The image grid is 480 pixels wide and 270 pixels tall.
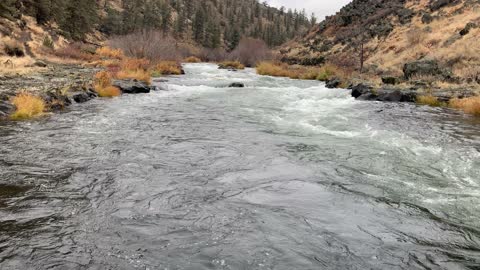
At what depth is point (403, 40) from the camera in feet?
129

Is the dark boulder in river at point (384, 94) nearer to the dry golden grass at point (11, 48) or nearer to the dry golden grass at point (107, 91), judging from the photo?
the dry golden grass at point (107, 91)

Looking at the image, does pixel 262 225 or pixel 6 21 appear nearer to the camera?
pixel 262 225

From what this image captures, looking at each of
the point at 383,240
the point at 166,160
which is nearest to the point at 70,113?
the point at 166,160

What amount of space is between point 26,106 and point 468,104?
18.2 metres

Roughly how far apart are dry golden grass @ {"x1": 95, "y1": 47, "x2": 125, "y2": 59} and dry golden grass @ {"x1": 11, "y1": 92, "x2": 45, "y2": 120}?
92.6 feet

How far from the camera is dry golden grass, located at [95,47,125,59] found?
145 ft

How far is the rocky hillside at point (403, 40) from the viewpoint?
26.7 m

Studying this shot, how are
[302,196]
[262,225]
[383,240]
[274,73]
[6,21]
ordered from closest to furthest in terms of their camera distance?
[383,240] → [262,225] → [302,196] → [6,21] → [274,73]

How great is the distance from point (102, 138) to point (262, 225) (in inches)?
287

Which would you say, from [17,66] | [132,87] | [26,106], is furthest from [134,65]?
[26,106]

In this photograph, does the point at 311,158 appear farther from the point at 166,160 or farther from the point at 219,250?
the point at 219,250

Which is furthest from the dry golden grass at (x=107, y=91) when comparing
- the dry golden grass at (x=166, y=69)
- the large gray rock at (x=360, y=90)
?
the dry golden grass at (x=166, y=69)

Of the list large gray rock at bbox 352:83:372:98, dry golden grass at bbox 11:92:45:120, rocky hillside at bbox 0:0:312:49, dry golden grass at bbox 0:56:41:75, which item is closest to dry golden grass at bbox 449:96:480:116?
large gray rock at bbox 352:83:372:98

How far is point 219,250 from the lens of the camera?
5844mm
